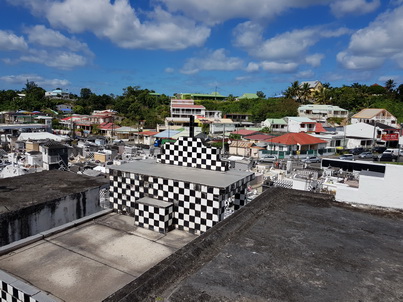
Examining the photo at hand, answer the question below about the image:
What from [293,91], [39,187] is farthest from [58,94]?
[39,187]

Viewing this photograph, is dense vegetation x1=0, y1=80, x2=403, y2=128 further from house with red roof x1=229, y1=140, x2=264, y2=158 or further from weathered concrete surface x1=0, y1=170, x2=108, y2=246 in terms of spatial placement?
weathered concrete surface x1=0, y1=170, x2=108, y2=246

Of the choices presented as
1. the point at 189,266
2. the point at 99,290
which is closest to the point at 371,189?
the point at 189,266

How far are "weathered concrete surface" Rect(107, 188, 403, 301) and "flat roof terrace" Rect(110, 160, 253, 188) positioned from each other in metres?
0.95

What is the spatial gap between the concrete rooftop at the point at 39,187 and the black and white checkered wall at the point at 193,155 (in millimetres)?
1934

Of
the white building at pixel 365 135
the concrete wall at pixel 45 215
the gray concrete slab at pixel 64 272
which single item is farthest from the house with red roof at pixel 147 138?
the gray concrete slab at pixel 64 272

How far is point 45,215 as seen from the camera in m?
5.61

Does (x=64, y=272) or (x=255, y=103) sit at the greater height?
(x=255, y=103)

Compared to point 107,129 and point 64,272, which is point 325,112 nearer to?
point 107,129

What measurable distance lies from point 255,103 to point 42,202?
76.7 m

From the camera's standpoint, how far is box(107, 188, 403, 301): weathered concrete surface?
248cm

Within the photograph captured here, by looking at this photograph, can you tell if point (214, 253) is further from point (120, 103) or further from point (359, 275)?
point (120, 103)

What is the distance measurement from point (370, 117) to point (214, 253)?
199 feet

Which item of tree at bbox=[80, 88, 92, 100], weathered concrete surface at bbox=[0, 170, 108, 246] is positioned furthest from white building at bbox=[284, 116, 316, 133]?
tree at bbox=[80, 88, 92, 100]

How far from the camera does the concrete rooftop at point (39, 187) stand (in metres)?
5.56
